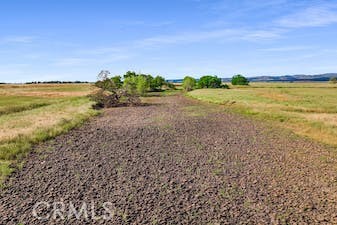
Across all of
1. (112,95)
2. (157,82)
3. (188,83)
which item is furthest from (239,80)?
(112,95)

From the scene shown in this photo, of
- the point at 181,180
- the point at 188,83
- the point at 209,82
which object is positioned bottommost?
the point at 181,180

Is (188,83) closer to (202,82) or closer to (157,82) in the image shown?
(157,82)

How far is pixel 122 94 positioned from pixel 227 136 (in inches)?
1452

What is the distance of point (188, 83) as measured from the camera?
134 meters

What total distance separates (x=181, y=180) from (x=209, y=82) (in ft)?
451

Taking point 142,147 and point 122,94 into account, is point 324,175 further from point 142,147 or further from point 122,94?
point 122,94

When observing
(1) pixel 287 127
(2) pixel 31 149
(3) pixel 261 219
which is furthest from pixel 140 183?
(1) pixel 287 127

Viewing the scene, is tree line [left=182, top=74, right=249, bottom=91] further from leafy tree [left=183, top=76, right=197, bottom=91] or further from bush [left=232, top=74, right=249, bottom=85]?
bush [left=232, top=74, right=249, bottom=85]

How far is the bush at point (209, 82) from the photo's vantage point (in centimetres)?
14825

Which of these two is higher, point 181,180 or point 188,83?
point 188,83

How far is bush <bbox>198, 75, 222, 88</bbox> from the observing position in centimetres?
14825

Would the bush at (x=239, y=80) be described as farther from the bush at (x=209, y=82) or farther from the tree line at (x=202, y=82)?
the bush at (x=209, y=82)

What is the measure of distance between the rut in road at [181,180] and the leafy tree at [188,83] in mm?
109624

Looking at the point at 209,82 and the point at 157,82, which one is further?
the point at 209,82
